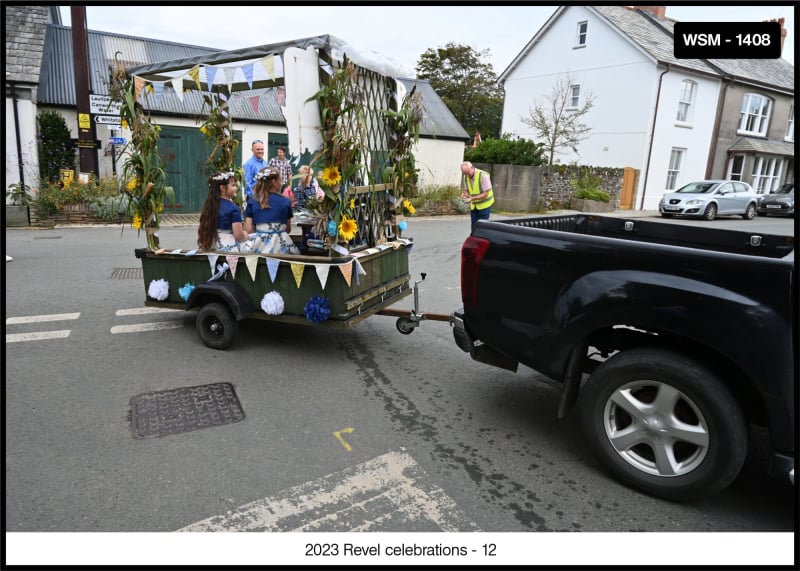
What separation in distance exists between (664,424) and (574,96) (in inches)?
1056

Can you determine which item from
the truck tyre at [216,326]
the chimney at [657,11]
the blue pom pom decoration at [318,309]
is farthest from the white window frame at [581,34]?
the truck tyre at [216,326]

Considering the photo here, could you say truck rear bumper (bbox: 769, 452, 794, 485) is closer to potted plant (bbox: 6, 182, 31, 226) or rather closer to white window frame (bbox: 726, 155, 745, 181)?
potted plant (bbox: 6, 182, 31, 226)

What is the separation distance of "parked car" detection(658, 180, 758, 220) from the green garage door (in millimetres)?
16384

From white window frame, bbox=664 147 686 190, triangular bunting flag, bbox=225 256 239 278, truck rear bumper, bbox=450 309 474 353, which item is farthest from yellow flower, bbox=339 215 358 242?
white window frame, bbox=664 147 686 190

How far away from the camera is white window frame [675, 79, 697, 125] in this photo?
24.5 metres

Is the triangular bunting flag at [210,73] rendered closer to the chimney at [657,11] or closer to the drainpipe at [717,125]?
the drainpipe at [717,125]

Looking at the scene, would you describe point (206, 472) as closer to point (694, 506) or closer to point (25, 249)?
point (694, 506)

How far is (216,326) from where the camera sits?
498 centimetres

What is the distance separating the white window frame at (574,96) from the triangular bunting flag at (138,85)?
81.1ft

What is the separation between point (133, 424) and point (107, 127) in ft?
45.2

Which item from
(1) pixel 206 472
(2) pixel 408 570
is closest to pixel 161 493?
(1) pixel 206 472

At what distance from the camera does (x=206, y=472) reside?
3033mm

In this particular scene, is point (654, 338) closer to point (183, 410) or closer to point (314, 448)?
point (314, 448)

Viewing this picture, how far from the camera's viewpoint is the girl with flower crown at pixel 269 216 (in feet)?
17.3
